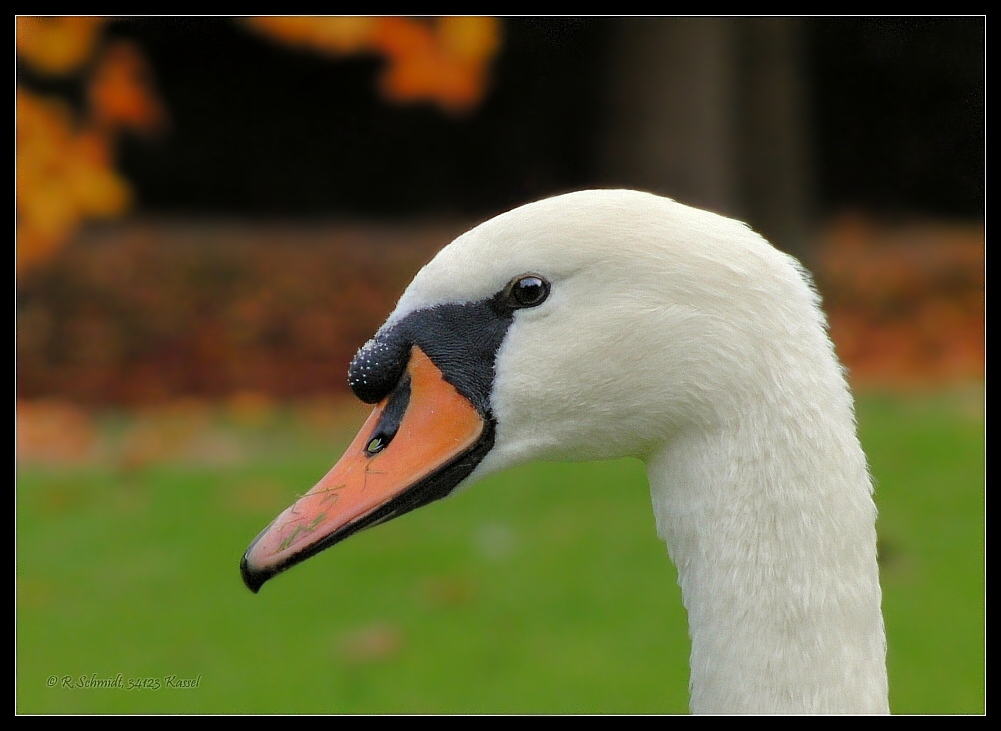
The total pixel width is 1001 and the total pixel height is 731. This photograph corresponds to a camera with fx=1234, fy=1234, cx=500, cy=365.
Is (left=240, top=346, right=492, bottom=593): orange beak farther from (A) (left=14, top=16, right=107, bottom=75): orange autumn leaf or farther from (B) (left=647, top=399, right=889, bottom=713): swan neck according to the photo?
(A) (left=14, top=16, right=107, bottom=75): orange autumn leaf

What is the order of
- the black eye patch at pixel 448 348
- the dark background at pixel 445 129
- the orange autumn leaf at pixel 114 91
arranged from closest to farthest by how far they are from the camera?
the black eye patch at pixel 448 348 < the orange autumn leaf at pixel 114 91 < the dark background at pixel 445 129

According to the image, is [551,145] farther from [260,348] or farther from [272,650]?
[272,650]

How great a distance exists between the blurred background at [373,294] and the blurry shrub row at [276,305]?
0.12ft

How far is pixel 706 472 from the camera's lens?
1936mm

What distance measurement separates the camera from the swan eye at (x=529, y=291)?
196 cm

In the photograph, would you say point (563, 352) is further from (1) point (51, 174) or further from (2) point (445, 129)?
(2) point (445, 129)

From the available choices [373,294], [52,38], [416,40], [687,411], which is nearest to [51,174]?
[52,38]

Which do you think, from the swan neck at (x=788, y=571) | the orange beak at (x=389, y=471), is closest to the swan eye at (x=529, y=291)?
the orange beak at (x=389, y=471)

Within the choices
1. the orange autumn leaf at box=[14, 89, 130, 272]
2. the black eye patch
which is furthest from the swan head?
the orange autumn leaf at box=[14, 89, 130, 272]

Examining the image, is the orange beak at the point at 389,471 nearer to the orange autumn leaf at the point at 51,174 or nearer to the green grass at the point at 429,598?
the green grass at the point at 429,598

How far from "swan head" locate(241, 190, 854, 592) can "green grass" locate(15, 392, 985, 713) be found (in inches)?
101

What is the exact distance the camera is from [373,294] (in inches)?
414

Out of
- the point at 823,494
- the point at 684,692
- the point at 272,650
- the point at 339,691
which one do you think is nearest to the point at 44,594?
the point at 272,650

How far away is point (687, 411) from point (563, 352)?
0.72 ft
